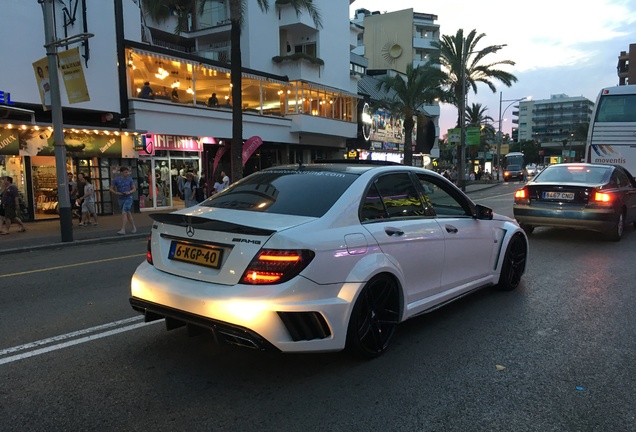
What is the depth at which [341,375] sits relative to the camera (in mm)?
3547

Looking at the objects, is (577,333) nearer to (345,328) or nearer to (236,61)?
(345,328)

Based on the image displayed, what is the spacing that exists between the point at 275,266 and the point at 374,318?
1.06m

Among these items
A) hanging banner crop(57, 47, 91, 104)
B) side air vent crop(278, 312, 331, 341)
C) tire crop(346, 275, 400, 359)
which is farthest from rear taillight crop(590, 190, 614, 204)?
hanging banner crop(57, 47, 91, 104)

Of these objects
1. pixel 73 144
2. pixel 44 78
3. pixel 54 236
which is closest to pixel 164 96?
pixel 73 144

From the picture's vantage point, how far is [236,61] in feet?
54.1

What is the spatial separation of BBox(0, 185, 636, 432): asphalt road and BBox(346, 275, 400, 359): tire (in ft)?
0.43

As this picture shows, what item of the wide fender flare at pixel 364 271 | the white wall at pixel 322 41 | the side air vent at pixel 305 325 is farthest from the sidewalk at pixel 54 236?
the white wall at pixel 322 41

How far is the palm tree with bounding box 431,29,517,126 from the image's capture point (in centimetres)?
3225

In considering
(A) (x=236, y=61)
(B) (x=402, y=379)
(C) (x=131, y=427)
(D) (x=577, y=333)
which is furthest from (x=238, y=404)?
(A) (x=236, y=61)

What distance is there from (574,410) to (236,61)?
1564cm

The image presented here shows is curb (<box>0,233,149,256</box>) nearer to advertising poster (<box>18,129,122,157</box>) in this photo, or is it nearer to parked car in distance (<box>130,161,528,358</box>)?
advertising poster (<box>18,129,122,157</box>)

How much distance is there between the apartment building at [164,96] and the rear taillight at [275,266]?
36.2 ft

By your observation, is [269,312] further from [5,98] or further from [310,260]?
[5,98]

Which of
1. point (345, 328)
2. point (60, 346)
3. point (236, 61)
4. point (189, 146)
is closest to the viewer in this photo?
point (345, 328)
